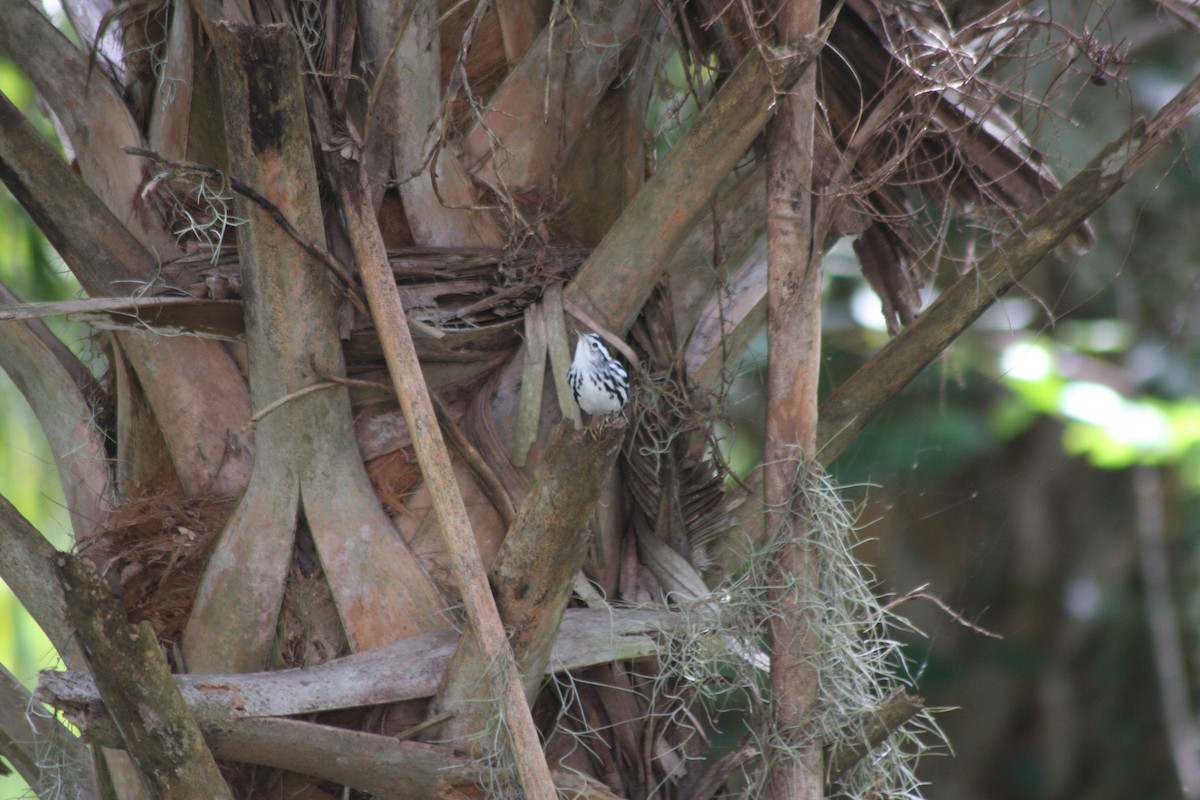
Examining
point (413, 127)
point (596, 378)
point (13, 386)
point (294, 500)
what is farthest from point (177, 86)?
point (13, 386)

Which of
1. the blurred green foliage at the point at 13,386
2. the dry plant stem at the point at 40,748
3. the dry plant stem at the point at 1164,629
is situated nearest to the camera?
the dry plant stem at the point at 40,748

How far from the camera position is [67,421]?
1928mm

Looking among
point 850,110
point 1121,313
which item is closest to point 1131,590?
point 1121,313

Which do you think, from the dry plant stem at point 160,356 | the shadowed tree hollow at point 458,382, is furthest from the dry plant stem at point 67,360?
the dry plant stem at point 160,356

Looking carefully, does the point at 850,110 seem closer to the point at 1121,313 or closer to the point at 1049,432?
the point at 1121,313

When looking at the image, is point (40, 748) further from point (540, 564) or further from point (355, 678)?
point (540, 564)

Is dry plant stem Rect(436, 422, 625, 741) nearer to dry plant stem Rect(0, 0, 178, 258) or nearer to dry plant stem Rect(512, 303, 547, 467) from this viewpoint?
dry plant stem Rect(512, 303, 547, 467)

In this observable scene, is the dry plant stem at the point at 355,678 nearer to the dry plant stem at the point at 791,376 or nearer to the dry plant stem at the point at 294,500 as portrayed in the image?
the dry plant stem at the point at 294,500

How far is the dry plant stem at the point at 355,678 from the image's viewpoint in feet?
4.86

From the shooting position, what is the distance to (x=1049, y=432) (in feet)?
13.4

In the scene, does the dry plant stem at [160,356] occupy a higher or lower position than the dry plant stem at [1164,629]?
higher

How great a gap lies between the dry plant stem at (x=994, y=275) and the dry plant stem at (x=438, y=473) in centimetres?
71

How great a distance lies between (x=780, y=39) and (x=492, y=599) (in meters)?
1.06

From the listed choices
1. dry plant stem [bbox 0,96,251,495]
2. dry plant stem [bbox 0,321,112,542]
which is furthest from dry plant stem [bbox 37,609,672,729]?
dry plant stem [bbox 0,321,112,542]
